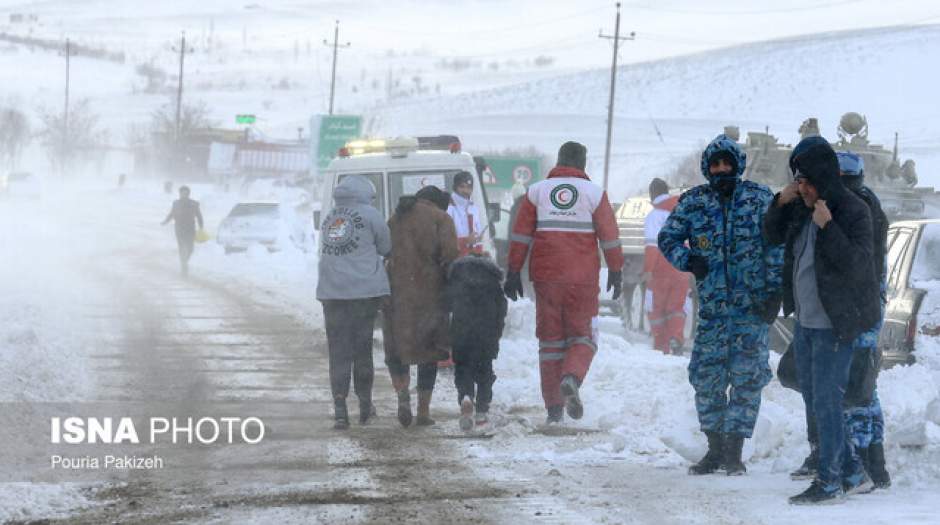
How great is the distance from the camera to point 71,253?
38.1 m

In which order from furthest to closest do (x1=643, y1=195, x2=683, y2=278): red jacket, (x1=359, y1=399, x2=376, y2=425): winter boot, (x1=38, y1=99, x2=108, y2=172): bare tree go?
(x1=38, y1=99, x2=108, y2=172): bare tree
(x1=643, y1=195, x2=683, y2=278): red jacket
(x1=359, y1=399, x2=376, y2=425): winter boot

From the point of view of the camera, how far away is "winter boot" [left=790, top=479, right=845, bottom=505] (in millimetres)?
7105

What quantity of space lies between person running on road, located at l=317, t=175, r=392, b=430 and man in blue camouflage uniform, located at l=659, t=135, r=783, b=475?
2.94 meters

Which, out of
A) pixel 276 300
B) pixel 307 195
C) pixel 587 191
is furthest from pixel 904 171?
pixel 307 195

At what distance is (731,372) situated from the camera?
8234 mm

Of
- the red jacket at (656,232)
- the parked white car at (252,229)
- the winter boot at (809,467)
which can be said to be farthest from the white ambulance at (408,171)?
the parked white car at (252,229)

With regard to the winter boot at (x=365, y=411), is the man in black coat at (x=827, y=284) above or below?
above

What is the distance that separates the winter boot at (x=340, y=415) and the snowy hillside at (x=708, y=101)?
2853 inches

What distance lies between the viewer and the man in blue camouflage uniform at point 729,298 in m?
8.14

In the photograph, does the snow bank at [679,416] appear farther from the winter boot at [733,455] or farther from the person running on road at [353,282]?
the person running on road at [353,282]

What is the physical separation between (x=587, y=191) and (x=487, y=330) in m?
1.18

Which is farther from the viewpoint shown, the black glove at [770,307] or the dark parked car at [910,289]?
the dark parked car at [910,289]

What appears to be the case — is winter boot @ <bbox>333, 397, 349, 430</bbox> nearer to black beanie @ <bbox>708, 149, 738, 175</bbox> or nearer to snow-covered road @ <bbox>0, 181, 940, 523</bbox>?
snow-covered road @ <bbox>0, 181, 940, 523</bbox>

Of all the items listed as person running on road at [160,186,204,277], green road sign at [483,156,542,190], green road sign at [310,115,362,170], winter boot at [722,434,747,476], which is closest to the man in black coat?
winter boot at [722,434,747,476]
